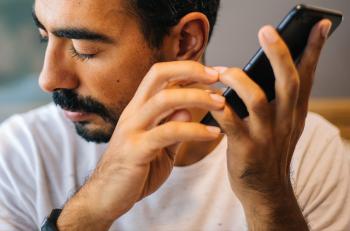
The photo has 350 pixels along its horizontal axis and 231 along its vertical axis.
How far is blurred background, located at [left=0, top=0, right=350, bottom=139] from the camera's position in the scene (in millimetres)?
1467

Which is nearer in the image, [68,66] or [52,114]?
[68,66]

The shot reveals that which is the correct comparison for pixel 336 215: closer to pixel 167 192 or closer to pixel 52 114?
pixel 167 192

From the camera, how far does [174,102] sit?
2.05 ft

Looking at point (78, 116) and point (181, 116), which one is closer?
point (181, 116)

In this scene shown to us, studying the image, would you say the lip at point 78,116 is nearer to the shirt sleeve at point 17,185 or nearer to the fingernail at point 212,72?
the shirt sleeve at point 17,185

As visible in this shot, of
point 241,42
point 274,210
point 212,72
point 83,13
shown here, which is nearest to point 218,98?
point 212,72

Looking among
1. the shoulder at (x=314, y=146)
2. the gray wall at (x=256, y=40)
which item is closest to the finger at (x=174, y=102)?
the shoulder at (x=314, y=146)

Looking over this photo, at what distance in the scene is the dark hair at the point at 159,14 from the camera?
0.91 m

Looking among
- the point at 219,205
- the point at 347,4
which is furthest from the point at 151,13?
the point at 347,4

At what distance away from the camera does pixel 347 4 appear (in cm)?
144

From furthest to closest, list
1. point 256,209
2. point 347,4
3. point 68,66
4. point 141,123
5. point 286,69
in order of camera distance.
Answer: point 347,4, point 68,66, point 256,209, point 141,123, point 286,69

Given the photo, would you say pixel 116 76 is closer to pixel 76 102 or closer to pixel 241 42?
pixel 76 102

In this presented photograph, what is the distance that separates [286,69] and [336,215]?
1.87 ft

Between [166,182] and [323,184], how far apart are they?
0.37m
